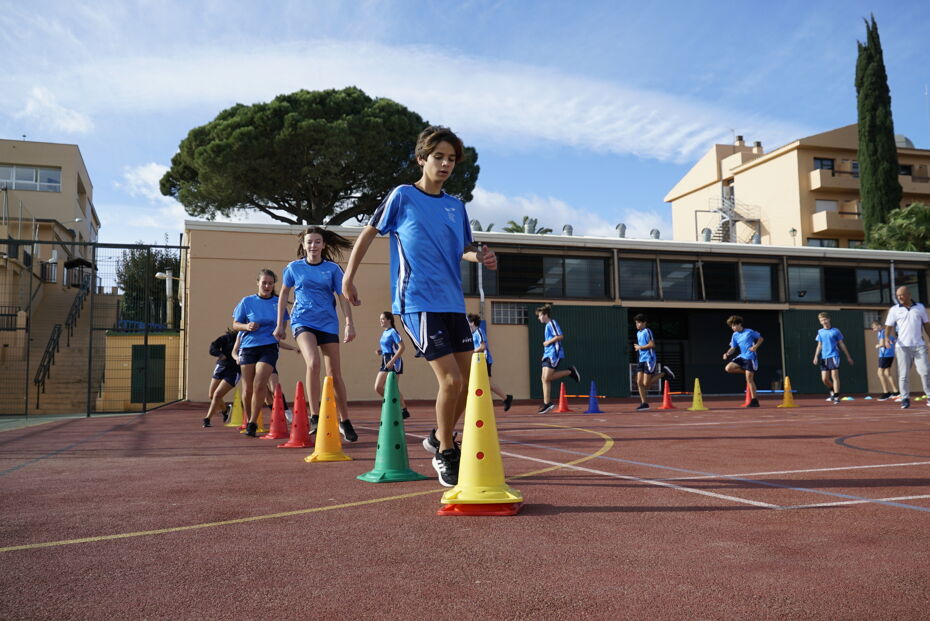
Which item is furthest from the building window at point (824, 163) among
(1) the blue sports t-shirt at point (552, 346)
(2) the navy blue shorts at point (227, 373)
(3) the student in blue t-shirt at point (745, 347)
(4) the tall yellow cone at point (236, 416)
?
(2) the navy blue shorts at point (227, 373)

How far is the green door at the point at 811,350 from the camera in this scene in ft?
81.1

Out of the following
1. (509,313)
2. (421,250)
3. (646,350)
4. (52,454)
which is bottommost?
(52,454)

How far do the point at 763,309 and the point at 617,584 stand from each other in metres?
24.3

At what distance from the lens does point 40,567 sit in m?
2.67

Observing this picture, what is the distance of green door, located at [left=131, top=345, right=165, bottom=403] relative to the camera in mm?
20172

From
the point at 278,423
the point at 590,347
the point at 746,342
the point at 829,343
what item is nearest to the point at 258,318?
the point at 278,423

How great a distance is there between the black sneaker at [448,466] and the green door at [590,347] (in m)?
17.7

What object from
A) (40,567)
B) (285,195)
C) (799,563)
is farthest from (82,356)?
(799,563)

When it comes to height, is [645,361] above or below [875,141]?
below

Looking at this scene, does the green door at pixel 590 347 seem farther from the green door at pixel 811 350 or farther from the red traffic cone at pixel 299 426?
the red traffic cone at pixel 299 426

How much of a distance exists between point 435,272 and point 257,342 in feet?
14.8

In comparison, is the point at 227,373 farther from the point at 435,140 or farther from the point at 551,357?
the point at 435,140

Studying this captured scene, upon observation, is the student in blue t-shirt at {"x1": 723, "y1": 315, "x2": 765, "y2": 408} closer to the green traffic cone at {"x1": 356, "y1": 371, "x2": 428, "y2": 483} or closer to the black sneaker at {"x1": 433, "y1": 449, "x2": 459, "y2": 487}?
the green traffic cone at {"x1": 356, "y1": 371, "x2": 428, "y2": 483}

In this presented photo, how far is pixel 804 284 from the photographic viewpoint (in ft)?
82.9
